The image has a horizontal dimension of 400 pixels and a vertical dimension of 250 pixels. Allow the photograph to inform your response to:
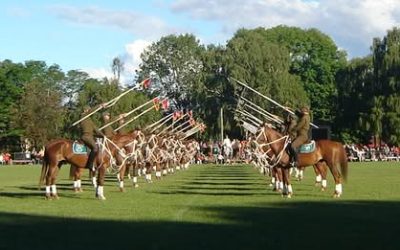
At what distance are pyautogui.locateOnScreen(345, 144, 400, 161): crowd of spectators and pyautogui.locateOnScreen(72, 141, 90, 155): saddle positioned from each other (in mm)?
72168

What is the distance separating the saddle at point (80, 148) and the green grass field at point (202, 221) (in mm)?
1625

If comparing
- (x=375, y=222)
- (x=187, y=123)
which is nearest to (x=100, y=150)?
(x=375, y=222)

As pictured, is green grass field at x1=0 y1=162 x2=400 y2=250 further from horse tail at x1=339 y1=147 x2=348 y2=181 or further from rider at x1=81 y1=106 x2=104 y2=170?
rider at x1=81 y1=106 x2=104 y2=170

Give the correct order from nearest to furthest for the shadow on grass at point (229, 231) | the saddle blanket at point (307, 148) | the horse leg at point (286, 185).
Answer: the shadow on grass at point (229, 231) < the horse leg at point (286, 185) < the saddle blanket at point (307, 148)

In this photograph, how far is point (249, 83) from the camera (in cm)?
10519

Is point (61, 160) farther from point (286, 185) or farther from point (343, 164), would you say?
point (343, 164)

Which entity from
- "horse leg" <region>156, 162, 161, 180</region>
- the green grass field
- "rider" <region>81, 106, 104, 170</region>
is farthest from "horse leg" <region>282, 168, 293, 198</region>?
"horse leg" <region>156, 162, 161, 180</region>

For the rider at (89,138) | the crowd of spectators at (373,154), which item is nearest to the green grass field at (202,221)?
the rider at (89,138)

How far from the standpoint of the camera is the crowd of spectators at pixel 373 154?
328 ft

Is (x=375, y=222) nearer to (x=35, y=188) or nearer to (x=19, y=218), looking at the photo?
(x=19, y=218)

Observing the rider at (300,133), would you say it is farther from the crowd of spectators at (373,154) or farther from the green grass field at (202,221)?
the crowd of spectators at (373,154)

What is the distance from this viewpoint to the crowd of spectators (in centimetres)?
9988

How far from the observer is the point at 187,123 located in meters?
100

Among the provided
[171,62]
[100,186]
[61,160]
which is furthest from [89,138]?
[171,62]
